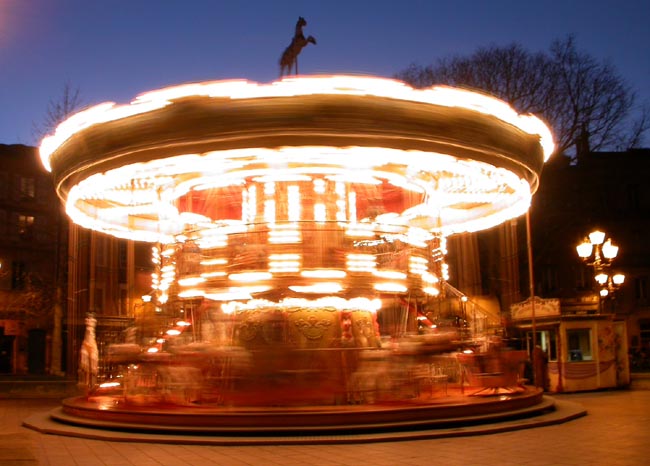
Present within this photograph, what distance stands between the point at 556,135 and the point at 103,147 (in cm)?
2247

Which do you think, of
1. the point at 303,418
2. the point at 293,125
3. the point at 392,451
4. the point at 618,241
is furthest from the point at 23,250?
the point at 392,451

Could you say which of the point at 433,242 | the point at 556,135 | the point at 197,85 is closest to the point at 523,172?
the point at 433,242

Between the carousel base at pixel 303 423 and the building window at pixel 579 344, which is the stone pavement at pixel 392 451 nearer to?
the carousel base at pixel 303 423

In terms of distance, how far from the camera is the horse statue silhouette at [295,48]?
46.5 feet

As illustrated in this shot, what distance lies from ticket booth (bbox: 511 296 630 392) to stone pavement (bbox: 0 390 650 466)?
26.0 ft

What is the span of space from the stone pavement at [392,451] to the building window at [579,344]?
8245 mm

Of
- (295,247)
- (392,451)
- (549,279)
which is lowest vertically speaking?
(392,451)

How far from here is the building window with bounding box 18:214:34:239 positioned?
139 ft

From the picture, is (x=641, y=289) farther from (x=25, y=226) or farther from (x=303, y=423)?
(x=303, y=423)

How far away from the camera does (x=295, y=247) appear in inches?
524

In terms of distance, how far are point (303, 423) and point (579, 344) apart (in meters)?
11.8

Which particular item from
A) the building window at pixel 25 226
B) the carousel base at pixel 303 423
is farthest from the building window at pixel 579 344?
the building window at pixel 25 226

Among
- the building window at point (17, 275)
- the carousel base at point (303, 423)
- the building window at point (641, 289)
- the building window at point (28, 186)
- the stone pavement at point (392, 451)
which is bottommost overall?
the stone pavement at point (392, 451)

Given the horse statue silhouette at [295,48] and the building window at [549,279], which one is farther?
the building window at [549,279]
